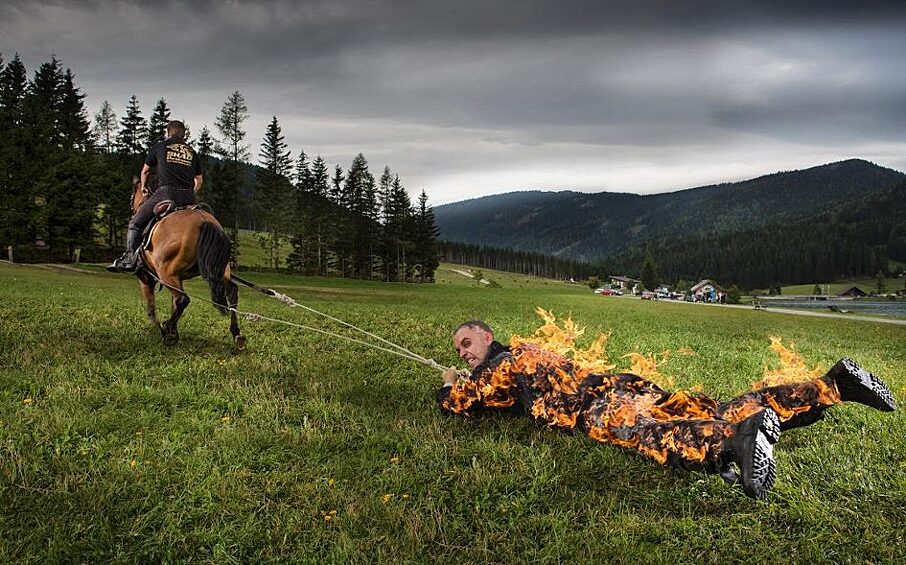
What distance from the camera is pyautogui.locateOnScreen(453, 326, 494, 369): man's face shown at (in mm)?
6383

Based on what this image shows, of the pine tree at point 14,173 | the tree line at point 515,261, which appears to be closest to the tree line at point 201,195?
the pine tree at point 14,173

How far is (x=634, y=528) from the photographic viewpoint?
13.2 feet

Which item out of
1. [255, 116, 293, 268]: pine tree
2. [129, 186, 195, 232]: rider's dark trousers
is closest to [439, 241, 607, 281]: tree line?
[255, 116, 293, 268]: pine tree

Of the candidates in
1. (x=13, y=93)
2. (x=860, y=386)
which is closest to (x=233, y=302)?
(x=860, y=386)

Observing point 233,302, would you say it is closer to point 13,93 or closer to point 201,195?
point 201,195

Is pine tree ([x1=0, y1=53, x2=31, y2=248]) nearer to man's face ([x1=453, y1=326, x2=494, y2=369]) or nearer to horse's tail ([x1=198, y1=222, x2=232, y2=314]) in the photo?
horse's tail ([x1=198, y1=222, x2=232, y2=314])

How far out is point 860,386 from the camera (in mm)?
4324

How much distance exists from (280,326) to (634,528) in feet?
40.4

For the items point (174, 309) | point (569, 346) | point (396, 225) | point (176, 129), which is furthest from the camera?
point (396, 225)

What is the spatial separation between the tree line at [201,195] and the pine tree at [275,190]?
0.50 ft

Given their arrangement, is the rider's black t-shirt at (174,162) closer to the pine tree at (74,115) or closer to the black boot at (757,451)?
the black boot at (757,451)

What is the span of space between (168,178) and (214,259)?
5.42ft

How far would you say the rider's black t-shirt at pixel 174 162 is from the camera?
27.9 feet

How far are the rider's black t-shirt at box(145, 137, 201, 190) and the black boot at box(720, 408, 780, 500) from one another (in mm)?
8725
